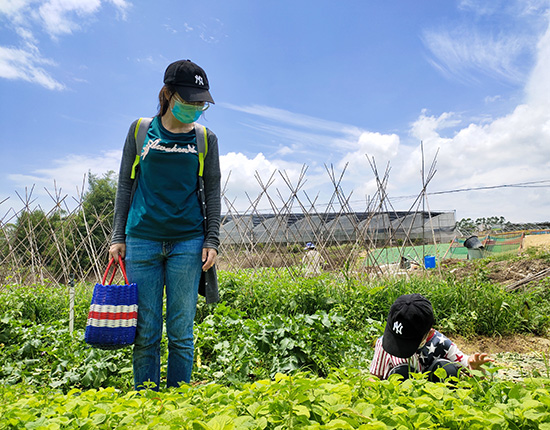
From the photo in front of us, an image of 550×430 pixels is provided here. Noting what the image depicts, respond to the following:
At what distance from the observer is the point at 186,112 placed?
1.89 metres

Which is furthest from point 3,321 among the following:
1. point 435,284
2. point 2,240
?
point 2,240

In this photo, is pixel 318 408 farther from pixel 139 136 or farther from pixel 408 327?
pixel 139 136

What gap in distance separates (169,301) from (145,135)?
0.80 metres

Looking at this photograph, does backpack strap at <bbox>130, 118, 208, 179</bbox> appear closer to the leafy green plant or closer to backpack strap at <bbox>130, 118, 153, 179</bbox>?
backpack strap at <bbox>130, 118, 153, 179</bbox>

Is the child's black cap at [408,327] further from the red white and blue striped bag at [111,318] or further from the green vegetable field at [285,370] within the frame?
the red white and blue striped bag at [111,318]

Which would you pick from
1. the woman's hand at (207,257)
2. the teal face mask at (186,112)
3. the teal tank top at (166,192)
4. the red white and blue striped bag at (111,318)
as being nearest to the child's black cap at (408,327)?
the woman's hand at (207,257)

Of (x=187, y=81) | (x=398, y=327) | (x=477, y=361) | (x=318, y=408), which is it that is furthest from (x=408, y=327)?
(x=187, y=81)

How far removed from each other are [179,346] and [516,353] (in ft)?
8.99

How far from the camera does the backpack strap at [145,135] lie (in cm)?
192

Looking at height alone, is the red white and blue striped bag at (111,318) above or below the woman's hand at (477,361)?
above

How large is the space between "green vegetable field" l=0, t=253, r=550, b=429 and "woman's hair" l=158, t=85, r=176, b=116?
1.28 m

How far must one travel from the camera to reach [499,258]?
1063cm

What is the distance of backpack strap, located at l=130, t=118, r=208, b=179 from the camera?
192cm

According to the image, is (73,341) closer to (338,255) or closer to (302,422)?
(302,422)
